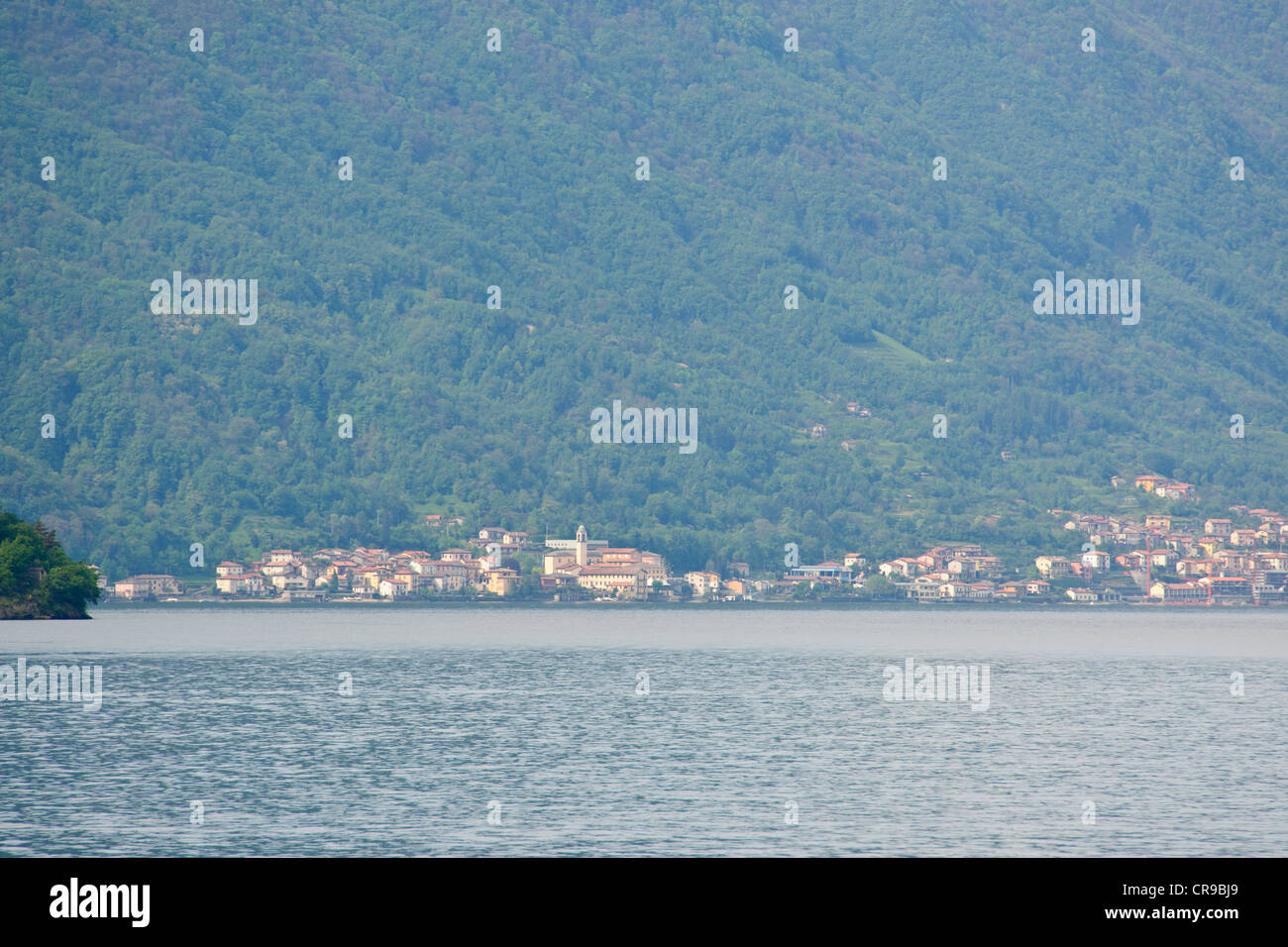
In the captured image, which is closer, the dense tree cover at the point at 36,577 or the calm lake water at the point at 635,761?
the calm lake water at the point at 635,761

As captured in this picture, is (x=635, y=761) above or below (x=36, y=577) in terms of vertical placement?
below

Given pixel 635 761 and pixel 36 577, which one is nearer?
pixel 635 761

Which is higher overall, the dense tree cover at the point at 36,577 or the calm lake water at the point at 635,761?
the dense tree cover at the point at 36,577

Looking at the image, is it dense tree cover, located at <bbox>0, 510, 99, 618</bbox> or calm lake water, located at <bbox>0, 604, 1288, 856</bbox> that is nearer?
calm lake water, located at <bbox>0, 604, 1288, 856</bbox>

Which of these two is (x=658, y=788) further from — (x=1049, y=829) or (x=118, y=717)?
(x=118, y=717)
